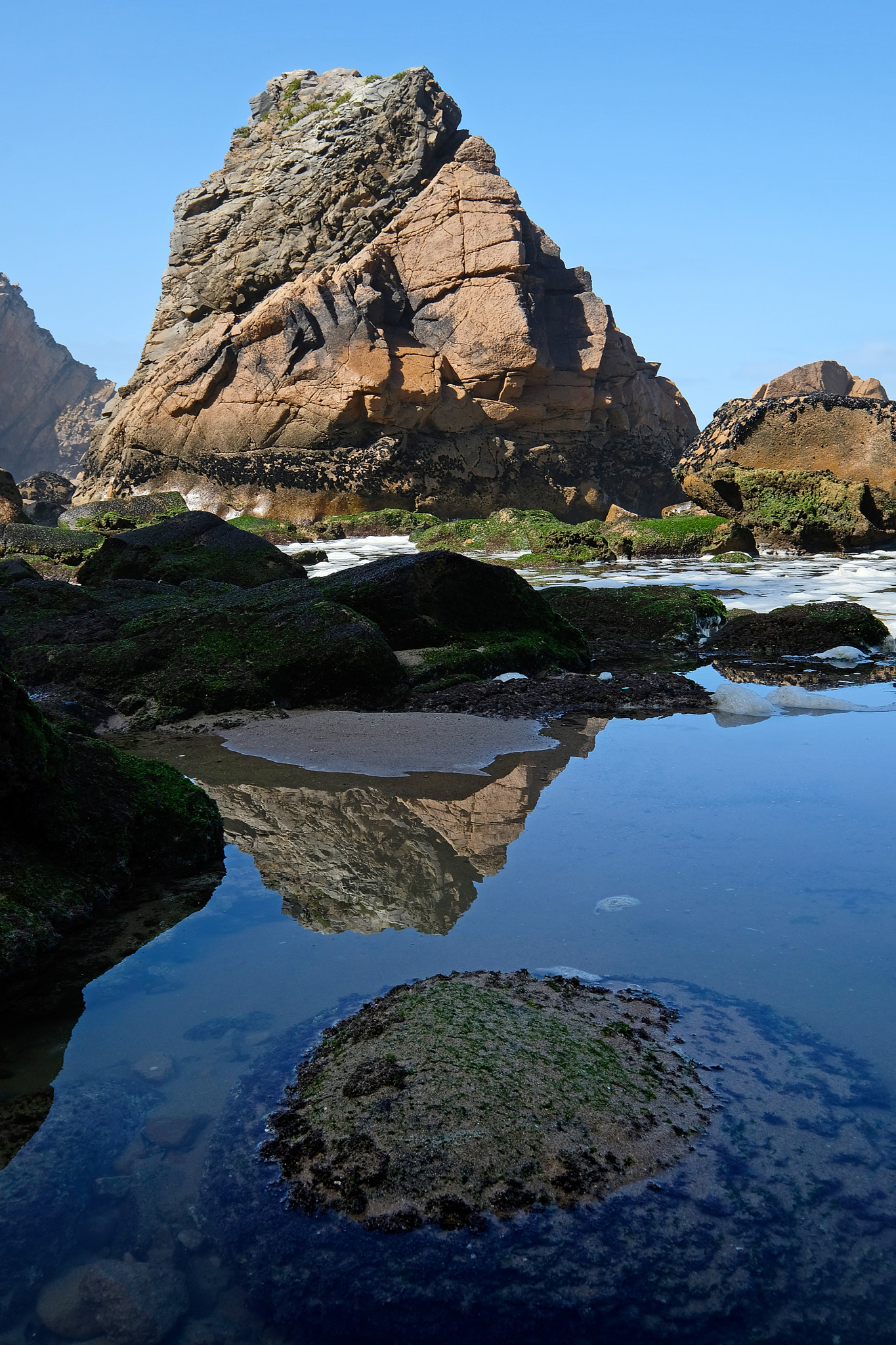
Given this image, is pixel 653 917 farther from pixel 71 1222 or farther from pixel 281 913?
pixel 71 1222

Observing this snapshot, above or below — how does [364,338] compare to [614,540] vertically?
above

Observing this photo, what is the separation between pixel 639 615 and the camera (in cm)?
1101

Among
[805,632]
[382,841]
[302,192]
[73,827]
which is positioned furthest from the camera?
[302,192]

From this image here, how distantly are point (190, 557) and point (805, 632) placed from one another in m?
8.02

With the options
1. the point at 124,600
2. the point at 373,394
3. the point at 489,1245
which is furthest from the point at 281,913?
the point at 373,394

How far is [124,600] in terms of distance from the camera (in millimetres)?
10414

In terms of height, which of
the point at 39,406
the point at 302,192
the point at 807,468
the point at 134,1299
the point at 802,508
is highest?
the point at 39,406

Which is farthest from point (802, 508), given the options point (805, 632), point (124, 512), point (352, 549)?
point (124, 512)

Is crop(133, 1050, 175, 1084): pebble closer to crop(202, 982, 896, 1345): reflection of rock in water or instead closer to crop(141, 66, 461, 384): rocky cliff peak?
crop(202, 982, 896, 1345): reflection of rock in water

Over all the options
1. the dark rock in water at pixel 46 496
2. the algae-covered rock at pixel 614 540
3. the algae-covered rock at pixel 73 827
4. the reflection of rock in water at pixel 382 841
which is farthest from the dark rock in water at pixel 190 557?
the dark rock in water at pixel 46 496

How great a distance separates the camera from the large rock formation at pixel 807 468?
2041 centimetres

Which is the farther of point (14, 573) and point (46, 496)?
point (46, 496)

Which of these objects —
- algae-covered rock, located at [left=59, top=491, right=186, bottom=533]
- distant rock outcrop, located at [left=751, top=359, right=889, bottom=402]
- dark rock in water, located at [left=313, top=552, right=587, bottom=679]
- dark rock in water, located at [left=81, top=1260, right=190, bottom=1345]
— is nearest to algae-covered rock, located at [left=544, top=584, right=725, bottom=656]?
dark rock in water, located at [left=313, top=552, right=587, bottom=679]

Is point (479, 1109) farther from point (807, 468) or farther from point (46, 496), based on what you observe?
point (46, 496)
